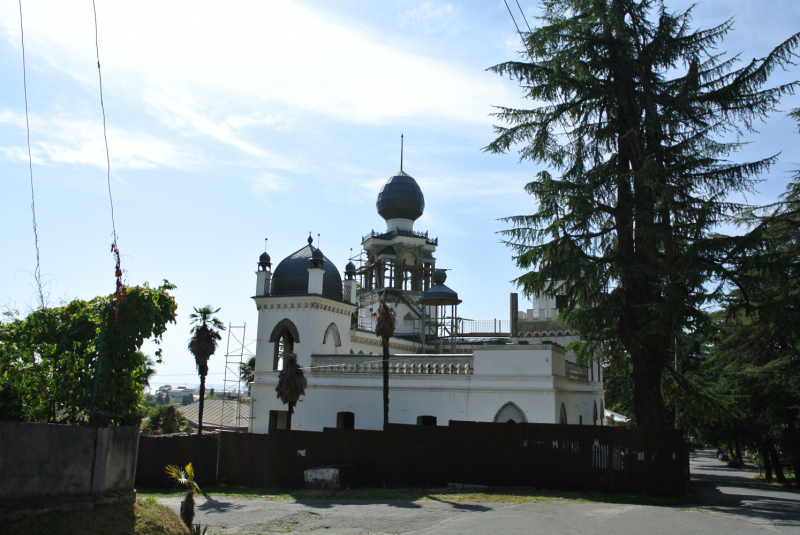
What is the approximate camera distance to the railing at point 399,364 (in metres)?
23.8

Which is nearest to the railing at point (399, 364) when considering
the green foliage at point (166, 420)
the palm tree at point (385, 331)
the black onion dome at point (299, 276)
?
the palm tree at point (385, 331)

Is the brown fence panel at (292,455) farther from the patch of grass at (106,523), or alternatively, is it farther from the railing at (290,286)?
the railing at (290,286)

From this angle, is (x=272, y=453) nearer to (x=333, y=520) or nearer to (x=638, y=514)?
(x=333, y=520)

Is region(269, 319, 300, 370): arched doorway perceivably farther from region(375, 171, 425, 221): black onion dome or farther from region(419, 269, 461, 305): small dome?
region(375, 171, 425, 221): black onion dome

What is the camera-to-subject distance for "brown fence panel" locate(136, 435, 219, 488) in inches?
818

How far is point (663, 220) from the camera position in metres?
17.0

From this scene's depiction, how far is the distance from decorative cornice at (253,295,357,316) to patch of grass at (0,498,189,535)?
55.0 feet

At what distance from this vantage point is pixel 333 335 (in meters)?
28.9

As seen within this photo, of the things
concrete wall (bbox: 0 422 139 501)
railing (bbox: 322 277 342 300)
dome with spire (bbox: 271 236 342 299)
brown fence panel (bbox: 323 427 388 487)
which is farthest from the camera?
railing (bbox: 322 277 342 300)

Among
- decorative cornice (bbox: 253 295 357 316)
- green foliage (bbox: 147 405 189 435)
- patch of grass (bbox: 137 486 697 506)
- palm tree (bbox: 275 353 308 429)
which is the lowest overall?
patch of grass (bbox: 137 486 697 506)

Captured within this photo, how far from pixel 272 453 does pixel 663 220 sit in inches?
547

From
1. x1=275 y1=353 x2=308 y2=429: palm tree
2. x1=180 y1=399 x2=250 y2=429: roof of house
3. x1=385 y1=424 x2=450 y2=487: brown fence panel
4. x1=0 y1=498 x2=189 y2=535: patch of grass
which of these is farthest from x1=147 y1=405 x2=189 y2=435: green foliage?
x1=0 y1=498 x2=189 y2=535: patch of grass

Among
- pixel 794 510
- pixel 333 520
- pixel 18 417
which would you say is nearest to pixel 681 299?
pixel 794 510

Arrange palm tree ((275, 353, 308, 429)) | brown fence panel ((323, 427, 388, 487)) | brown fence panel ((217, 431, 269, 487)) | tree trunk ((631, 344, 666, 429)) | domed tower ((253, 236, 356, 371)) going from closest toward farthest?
tree trunk ((631, 344, 666, 429)), brown fence panel ((323, 427, 388, 487)), brown fence panel ((217, 431, 269, 487)), palm tree ((275, 353, 308, 429)), domed tower ((253, 236, 356, 371))
